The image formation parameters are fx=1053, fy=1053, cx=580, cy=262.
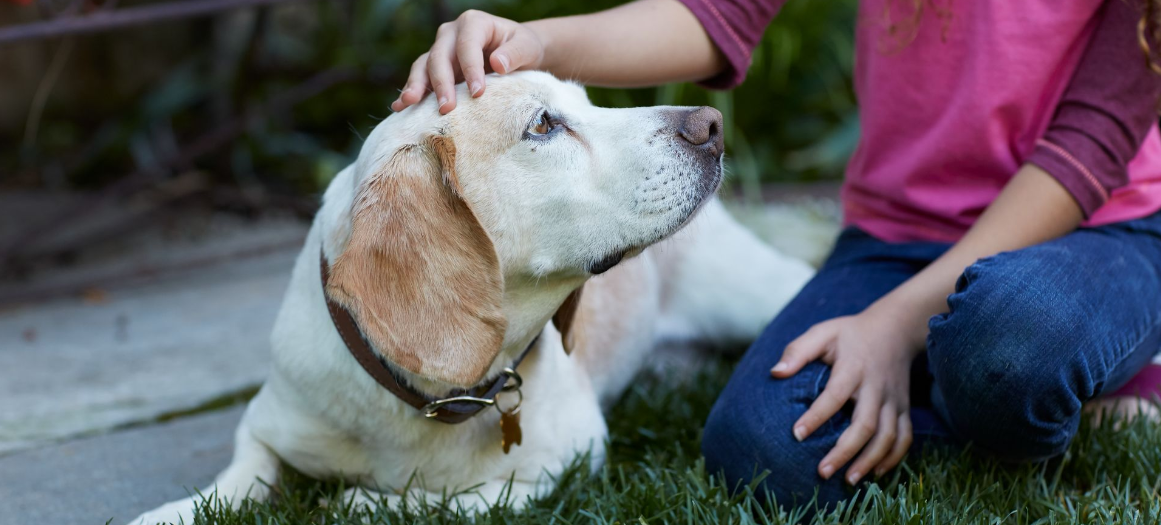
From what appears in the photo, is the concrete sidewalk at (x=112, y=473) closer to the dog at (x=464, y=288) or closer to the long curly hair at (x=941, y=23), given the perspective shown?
the dog at (x=464, y=288)

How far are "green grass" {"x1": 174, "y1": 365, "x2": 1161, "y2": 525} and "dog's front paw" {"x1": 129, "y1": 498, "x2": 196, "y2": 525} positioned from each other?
0.12 ft

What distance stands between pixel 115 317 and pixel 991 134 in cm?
263

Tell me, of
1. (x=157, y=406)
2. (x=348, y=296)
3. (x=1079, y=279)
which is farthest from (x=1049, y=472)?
(x=157, y=406)

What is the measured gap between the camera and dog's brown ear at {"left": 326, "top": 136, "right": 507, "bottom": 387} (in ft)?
5.45

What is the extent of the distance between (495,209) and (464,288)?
16 cm

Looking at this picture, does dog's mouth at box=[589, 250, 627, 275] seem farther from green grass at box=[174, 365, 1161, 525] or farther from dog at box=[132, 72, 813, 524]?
green grass at box=[174, 365, 1161, 525]

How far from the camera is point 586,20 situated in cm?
218

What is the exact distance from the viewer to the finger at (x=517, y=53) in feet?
6.13

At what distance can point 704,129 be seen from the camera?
1854 mm

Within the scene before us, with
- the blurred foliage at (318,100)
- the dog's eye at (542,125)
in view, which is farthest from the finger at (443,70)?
the blurred foliage at (318,100)

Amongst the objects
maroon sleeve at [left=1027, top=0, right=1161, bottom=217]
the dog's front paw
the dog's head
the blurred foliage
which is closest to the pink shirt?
maroon sleeve at [left=1027, top=0, right=1161, bottom=217]

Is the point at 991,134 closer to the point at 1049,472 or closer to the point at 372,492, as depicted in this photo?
the point at 1049,472

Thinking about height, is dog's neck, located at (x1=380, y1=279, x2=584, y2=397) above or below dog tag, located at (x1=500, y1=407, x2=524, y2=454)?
above

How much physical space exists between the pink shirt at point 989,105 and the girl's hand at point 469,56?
50cm
